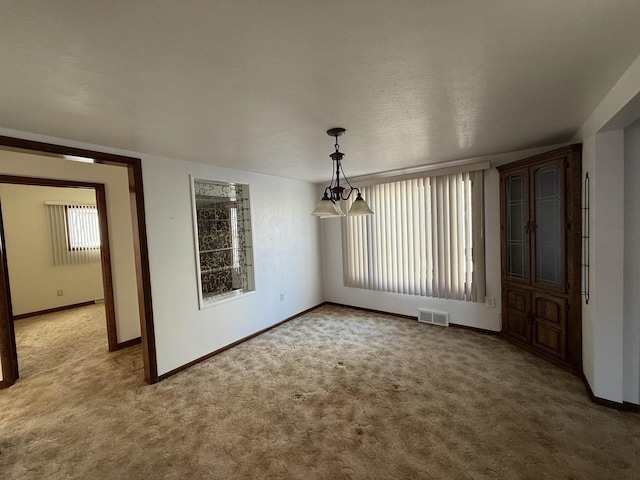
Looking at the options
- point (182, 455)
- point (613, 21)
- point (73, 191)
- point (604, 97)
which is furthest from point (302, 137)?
point (73, 191)

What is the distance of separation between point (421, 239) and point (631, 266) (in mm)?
2227

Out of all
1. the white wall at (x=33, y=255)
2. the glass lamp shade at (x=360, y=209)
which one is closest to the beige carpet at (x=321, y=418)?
the glass lamp shade at (x=360, y=209)

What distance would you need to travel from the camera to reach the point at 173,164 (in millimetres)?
3184

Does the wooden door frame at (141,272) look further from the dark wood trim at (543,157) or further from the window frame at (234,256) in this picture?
the dark wood trim at (543,157)

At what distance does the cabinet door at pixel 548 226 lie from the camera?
2799 millimetres

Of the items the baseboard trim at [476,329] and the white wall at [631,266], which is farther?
the baseboard trim at [476,329]

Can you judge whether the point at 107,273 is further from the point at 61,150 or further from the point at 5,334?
the point at 61,150

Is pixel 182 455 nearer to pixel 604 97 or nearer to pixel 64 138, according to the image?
pixel 64 138

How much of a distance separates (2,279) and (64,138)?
71.5 inches

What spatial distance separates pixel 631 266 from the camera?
2.20 meters

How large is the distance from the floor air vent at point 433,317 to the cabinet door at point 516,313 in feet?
2.35

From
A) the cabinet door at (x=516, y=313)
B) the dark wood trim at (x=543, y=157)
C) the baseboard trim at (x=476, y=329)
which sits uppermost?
the dark wood trim at (x=543, y=157)

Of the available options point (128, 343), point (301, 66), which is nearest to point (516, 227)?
point (301, 66)

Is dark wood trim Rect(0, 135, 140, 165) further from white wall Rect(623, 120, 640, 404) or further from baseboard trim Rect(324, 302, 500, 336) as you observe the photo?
white wall Rect(623, 120, 640, 404)
